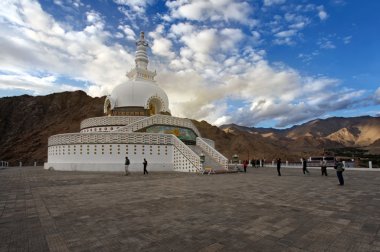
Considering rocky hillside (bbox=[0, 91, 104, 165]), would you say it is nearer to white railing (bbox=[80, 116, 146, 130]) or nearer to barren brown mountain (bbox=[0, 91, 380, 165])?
barren brown mountain (bbox=[0, 91, 380, 165])

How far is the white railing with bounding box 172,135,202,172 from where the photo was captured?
2215cm

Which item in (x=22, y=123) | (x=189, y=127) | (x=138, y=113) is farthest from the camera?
(x=22, y=123)

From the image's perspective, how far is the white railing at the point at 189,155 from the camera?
72.7ft

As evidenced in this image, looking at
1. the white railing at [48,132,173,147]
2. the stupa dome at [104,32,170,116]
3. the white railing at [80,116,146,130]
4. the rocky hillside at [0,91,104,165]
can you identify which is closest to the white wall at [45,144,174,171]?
the white railing at [48,132,173,147]

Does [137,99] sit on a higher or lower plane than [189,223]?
higher

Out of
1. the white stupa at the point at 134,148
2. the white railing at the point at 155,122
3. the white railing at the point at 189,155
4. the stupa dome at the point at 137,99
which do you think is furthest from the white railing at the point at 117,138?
the stupa dome at the point at 137,99

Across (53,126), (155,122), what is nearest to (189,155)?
(155,122)

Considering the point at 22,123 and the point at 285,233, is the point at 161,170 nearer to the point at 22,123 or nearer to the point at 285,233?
the point at 285,233

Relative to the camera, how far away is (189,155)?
2352 cm

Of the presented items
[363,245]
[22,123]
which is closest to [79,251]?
[363,245]

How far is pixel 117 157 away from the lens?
24297 millimetres

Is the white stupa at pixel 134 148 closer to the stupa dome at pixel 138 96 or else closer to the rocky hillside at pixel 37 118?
the stupa dome at pixel 138 96

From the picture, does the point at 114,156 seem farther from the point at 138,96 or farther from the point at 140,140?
the point at 138,96

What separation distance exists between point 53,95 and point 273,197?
4248 inches
